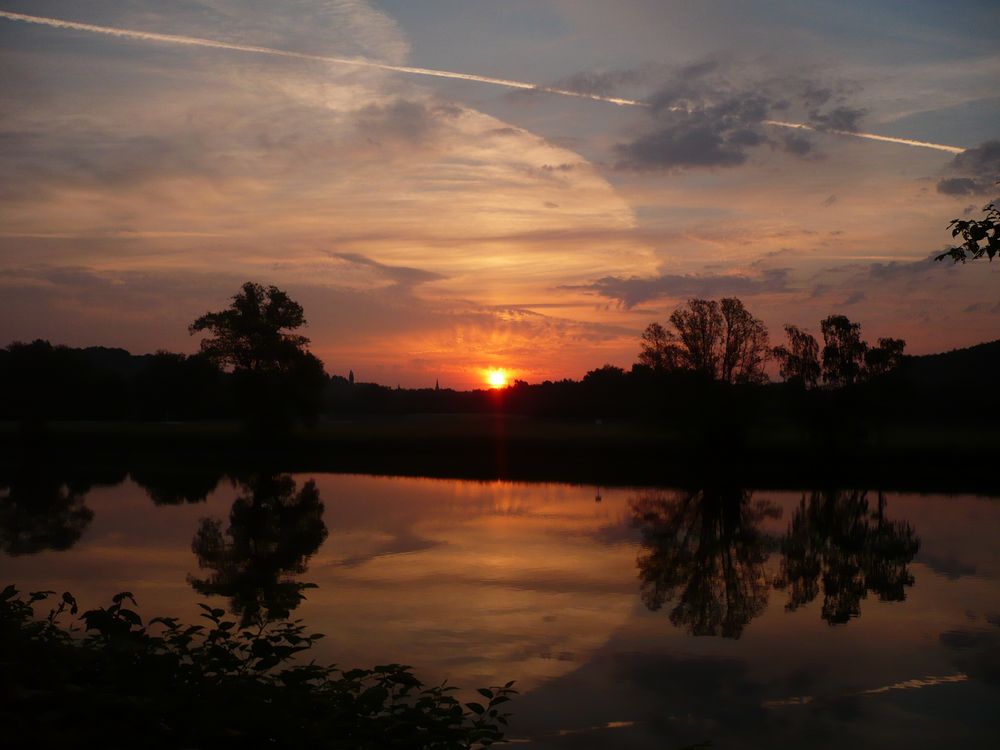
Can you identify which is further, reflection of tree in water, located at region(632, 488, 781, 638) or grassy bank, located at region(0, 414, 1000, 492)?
grassy bank, located at region(0, 414, 1000, 492)

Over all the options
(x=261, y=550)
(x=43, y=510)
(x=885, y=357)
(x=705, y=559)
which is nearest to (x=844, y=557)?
(x=705, y=559)

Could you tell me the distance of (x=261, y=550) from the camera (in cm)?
2438

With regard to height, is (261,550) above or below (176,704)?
below

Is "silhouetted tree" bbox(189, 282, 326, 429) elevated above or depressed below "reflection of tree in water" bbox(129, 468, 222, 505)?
above

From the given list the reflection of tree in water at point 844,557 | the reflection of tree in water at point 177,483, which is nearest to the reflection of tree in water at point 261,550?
the reflection of tree in water at point 177,483

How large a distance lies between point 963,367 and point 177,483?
4542 inches

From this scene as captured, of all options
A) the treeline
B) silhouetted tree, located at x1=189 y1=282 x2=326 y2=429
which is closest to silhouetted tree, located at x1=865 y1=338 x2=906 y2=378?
the treeline

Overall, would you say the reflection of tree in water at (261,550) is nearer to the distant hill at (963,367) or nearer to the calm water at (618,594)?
the calm water at (618,594)

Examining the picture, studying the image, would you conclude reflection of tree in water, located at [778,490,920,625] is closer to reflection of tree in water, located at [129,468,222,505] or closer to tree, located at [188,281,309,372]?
reflection of tree in water, located at [129,468,222,505]

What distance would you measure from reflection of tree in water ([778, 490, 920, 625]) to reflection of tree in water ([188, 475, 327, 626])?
11.1 meters

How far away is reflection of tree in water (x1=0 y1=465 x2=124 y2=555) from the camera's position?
2498cm

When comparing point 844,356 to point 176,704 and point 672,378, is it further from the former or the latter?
point 176,704

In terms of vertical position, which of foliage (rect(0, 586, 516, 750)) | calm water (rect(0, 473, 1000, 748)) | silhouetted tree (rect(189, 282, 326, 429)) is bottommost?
calm water (rect(0, 473, 1000, 748))

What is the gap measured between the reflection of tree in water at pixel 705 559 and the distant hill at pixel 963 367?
270ft
